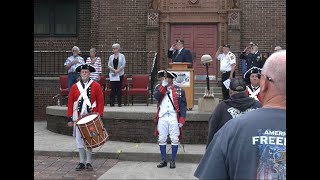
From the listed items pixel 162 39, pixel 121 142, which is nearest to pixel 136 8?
pixel 162 39

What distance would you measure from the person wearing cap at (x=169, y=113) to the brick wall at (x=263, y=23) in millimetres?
8914

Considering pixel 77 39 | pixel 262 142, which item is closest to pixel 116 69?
pixel 77 39

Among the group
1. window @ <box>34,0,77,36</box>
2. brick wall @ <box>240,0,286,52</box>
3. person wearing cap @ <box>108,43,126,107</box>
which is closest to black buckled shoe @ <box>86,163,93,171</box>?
person wearing cap @ <box>108,43,126,107</box>

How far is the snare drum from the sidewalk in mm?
663

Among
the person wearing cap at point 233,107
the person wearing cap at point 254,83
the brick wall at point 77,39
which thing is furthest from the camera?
the brick wall at point 77,39

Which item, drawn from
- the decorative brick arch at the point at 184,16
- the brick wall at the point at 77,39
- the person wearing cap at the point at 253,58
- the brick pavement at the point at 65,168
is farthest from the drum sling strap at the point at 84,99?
the brick wall at the point at 77,39

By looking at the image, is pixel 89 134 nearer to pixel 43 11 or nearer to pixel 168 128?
pixel 168 128

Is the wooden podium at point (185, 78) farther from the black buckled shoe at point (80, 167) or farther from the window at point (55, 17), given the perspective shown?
the window at point (55, 17)

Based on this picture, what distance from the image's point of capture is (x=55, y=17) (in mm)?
20078

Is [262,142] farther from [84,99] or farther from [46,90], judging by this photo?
[46,90]

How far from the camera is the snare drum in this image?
887 cm

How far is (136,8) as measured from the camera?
730 inches

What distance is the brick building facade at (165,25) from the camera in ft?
58.9
